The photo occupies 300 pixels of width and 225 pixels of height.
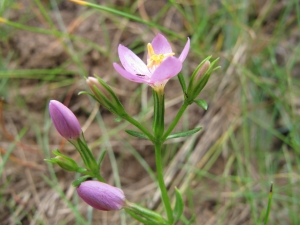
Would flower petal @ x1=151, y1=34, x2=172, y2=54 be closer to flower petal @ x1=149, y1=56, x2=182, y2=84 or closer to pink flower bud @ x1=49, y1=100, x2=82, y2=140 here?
flower petal @ x1=149, y1=56, x2=182, y2=84

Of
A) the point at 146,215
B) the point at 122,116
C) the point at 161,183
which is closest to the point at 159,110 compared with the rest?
the point at 122,116

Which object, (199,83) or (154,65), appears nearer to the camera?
(199,83)

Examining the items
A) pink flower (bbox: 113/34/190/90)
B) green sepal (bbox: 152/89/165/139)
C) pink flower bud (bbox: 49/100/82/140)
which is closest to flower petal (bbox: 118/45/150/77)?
pink flower (bbox: 113/34/190/90)

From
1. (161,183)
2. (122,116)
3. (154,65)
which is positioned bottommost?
(161,183)

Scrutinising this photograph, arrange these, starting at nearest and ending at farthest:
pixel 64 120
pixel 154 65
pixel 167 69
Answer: pixel 167 69, pixel 64 120, pixel 154 65

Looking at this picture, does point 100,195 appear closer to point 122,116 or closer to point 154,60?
point 122,116
